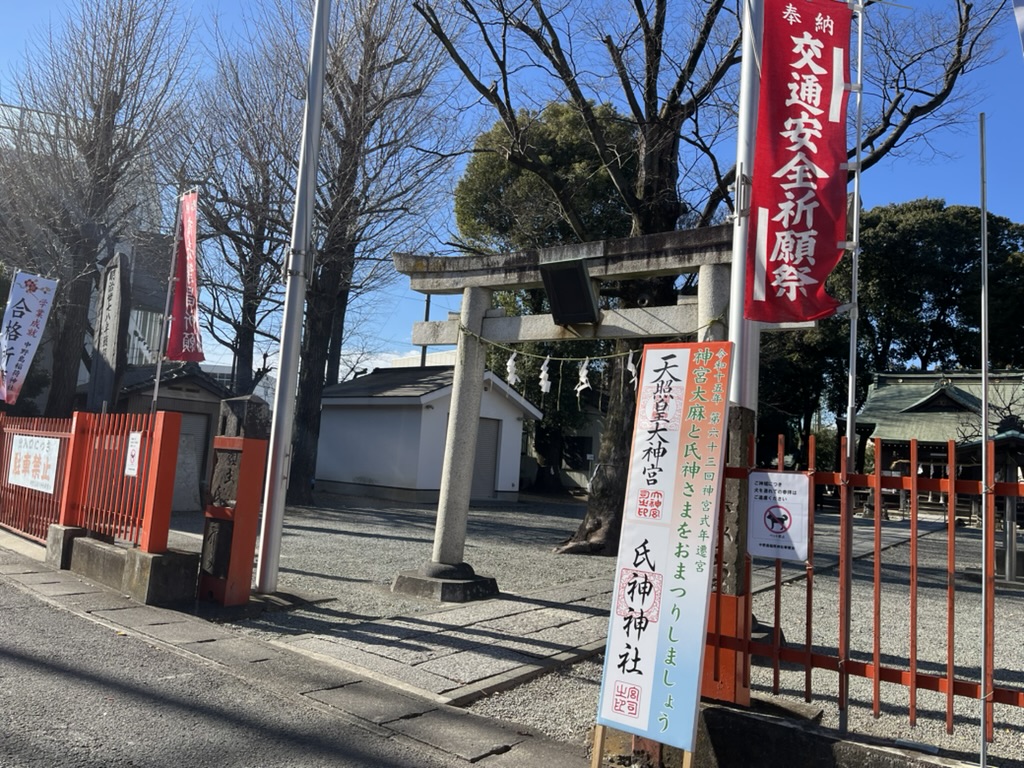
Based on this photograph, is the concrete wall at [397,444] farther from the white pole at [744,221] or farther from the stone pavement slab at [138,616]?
the white pole at [744,221]

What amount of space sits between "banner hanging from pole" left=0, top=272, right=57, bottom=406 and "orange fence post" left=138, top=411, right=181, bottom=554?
6.47 m

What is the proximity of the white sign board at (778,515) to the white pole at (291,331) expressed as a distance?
508cm

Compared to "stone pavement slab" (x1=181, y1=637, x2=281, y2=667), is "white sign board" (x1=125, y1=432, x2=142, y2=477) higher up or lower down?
higher up

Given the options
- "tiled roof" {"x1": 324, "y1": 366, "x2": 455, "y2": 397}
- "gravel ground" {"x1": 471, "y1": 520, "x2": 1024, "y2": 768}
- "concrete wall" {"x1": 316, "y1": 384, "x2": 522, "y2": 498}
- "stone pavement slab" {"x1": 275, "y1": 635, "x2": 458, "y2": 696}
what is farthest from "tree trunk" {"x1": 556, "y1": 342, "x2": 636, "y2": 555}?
"tiled roof" {"x1": 324, "y1": 366, "x2": 455, "y2": 397}

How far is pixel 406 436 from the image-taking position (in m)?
21.5

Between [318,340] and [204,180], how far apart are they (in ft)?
13.2

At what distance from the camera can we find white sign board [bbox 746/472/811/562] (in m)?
4.07

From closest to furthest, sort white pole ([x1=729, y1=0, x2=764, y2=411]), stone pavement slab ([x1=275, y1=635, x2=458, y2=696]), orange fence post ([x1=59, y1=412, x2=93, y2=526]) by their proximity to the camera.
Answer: white pole ([x1=729, y1=0, x2=764, y2=411])
stone pavement slab ([x1=275, y1=635, x2=458, y2=696])
orange fence post ([x1=59, y1=412, x2=93, y2=526])

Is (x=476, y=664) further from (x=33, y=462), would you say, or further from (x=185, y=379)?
(x=185, y=379)

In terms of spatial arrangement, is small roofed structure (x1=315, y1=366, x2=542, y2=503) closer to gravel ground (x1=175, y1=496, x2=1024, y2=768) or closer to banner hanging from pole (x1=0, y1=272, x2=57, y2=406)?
gravel ground (x1=175, y1=496, x2=1024, y2=768)

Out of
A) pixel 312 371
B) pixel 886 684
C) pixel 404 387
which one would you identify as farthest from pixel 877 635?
pixel 404 387

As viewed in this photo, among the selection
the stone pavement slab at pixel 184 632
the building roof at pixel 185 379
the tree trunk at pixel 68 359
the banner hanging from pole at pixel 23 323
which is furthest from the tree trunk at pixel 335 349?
the stone pavement slab at pixel 184 632

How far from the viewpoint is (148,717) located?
4.53 metres

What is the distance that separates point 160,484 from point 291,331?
193 cm
